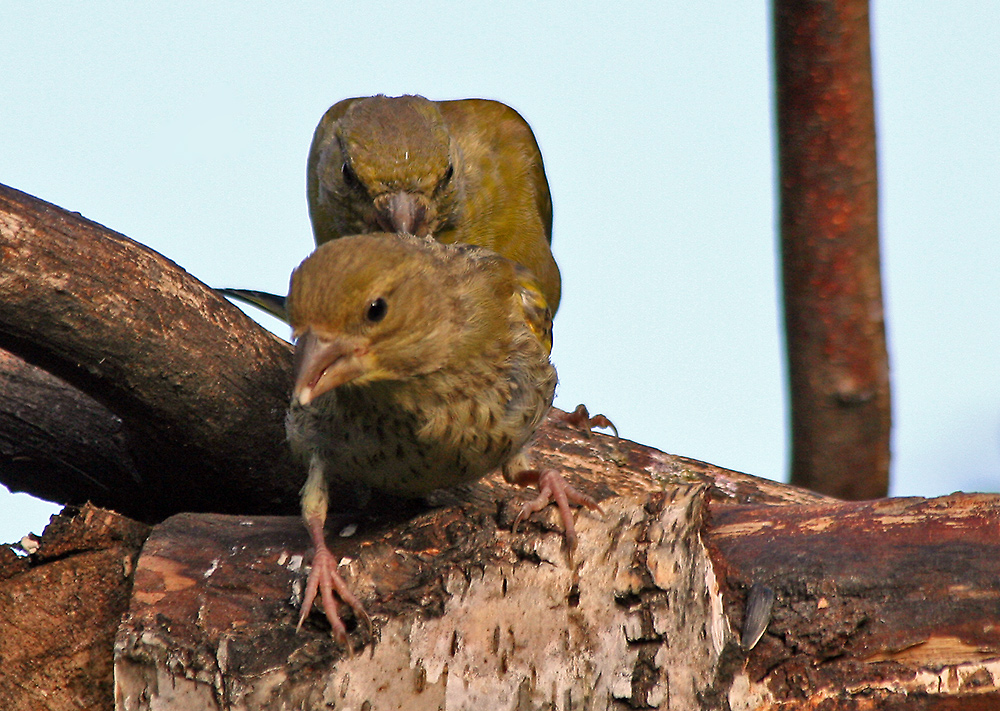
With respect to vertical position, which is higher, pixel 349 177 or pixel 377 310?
pixel 349 177

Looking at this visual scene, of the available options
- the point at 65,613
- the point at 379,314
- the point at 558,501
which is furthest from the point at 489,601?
the point at 65,613

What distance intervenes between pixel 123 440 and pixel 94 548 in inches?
42.9

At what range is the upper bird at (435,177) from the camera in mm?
4773

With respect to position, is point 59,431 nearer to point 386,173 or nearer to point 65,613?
point 65,613

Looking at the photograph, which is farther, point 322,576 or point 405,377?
point 405,377

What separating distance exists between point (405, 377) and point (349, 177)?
2009 millimetres

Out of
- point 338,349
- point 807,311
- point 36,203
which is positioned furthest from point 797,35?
point 36,203

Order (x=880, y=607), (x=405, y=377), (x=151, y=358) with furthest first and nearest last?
(x=151, y=358) < (x=405, y=377) < (x=880, y=607)

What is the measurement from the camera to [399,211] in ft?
15.5

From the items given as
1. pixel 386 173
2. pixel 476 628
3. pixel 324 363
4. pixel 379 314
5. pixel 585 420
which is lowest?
pixel 476 628

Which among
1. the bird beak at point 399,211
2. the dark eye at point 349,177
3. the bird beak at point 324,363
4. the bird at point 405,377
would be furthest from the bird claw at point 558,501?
the dark eye at point 349,177

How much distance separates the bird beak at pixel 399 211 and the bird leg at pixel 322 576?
161cm

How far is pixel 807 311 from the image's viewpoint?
15.0ft

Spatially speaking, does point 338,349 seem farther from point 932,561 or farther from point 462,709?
point 932,561
